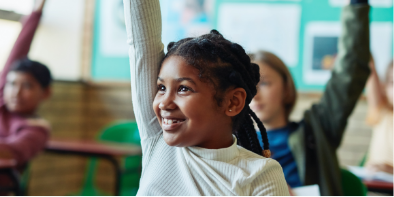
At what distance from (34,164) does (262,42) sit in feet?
7.40

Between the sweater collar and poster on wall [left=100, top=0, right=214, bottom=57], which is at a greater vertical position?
poster on wall [left=100, top=0, right=214, bottom=57]

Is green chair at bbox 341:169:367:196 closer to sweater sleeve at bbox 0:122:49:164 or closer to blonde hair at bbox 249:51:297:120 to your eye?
blonde hair at bbox 249:51:297:120

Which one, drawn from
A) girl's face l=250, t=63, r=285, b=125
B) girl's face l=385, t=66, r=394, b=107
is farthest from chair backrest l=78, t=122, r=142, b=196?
girl's face l=385, t=66, r=394, b=107

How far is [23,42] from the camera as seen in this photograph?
83.1 inches

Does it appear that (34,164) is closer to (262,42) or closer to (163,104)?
(262,42)

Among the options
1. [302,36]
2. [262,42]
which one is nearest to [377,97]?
[302,36]

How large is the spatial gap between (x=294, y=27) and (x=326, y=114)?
1.46 m

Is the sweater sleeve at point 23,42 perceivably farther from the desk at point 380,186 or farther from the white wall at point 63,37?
the desk at point 380,186

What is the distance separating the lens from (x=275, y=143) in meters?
1.73

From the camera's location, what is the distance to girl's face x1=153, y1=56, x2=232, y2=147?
0.85 metres

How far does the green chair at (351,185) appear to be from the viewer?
1452mm

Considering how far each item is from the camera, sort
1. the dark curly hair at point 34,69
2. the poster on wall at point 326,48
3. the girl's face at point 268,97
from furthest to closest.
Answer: the poster on wall at point 326,48 → the dark curly hair at point 34,69 → the girl's face at point 268,97

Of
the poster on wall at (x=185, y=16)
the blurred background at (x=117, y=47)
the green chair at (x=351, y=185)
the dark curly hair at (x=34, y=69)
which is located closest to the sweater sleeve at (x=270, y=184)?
the green chair at (x=351, y=185)

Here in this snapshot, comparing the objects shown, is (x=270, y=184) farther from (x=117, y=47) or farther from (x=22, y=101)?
(x=117, y=47)
